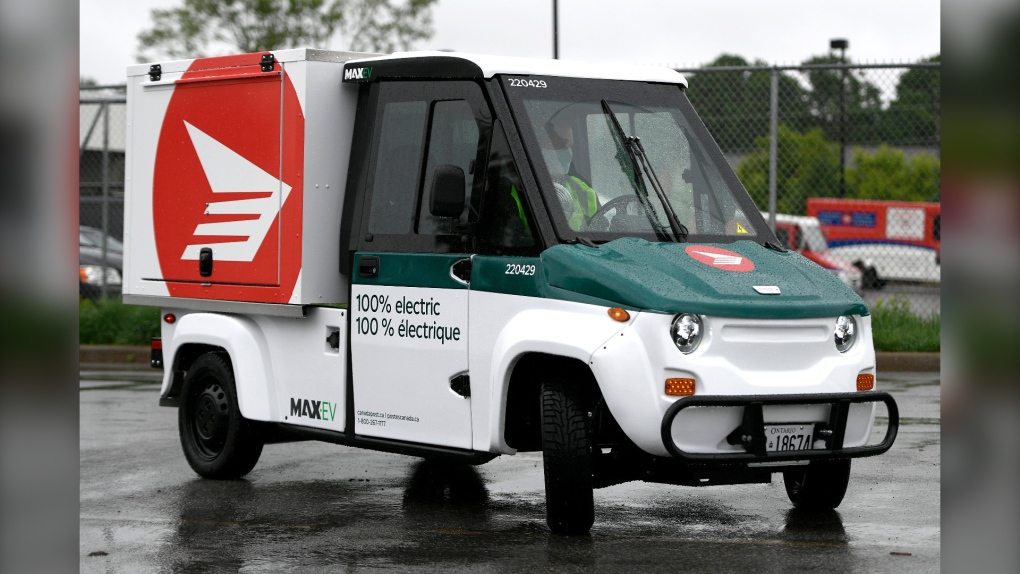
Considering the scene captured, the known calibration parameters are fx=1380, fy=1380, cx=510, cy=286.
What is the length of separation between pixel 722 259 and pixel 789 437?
0.91 m

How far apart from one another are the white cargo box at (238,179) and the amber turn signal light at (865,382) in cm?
293

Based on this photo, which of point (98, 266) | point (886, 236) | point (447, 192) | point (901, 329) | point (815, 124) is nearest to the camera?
point (447, 192)

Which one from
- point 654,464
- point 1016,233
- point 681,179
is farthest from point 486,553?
point 1016,233

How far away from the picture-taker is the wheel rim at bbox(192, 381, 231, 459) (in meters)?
8.36

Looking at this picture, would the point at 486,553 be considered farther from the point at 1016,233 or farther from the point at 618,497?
the point at 1016,233

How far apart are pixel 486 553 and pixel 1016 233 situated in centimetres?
468

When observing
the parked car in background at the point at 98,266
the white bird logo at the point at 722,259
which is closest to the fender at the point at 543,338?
the white bird logo at the point at 722,259

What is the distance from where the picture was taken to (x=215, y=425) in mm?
8398

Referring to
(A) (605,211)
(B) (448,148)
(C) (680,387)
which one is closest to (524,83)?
(B) (448,148)

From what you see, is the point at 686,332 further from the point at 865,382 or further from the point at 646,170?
the point at 646,170

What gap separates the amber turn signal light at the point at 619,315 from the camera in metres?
6.04

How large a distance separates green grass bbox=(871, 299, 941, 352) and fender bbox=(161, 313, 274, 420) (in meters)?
8.37

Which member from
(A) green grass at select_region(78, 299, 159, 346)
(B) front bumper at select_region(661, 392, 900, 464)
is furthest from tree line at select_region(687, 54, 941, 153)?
(B) front bumper at select_region(661, 392, 900, 464)

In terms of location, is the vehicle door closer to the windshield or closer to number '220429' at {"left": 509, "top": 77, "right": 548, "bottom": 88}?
number '220429' at {"left": 509, "top": 77, "right": 548, "bottom": 88}
